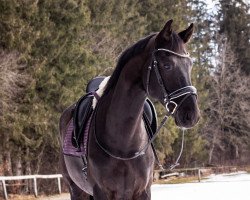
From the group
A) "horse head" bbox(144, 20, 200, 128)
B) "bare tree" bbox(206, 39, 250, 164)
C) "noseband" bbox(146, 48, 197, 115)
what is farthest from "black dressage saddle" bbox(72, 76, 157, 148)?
"bare tree" bbox(206, 39, 250, 164)

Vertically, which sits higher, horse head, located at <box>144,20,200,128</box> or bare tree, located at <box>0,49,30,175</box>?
bare tree, located at <box>0,49,30,175</box>

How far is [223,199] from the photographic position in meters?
11.0

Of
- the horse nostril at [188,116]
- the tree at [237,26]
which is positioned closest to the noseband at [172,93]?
the horse nostril at [188,116]

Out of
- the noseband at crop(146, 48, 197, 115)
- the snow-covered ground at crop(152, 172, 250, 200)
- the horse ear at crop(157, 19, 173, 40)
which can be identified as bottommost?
the snow-covered ground at crop(152, 172, 250, 200)

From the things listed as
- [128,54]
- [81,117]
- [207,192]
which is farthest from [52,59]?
[128,54]

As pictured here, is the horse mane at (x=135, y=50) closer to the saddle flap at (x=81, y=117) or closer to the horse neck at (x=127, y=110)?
the horse neck at (x=127, y=110)

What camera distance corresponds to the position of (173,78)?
347cm

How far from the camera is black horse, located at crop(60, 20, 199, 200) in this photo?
11.6 ft

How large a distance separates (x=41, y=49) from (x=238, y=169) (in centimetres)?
2275

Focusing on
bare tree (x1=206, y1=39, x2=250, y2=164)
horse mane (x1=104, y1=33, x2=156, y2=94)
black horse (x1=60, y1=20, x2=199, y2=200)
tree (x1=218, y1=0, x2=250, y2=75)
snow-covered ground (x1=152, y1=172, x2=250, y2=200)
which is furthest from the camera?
tree (x1=218, y1=0, x2=250, y2=75)

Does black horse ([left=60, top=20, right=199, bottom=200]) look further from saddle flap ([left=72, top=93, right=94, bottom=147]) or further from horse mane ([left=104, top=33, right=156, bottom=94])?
saddle flap ([left=72, top=93, right=94, bottom=147])

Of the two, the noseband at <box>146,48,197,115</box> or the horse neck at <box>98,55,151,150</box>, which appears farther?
the horse neck at <box>98,55,151,150</box>

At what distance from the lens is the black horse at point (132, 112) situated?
3.54m

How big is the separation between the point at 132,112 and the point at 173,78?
2.25 ft
